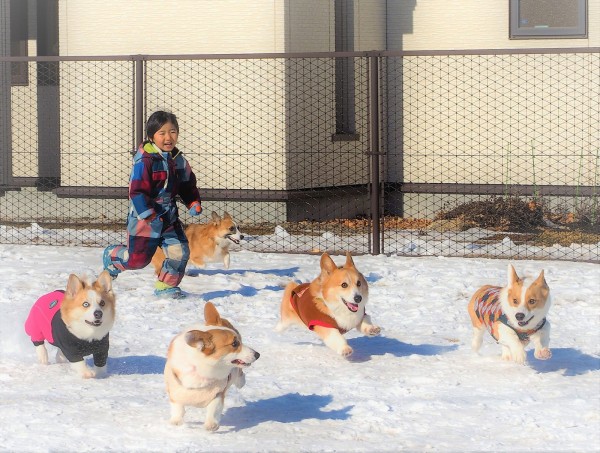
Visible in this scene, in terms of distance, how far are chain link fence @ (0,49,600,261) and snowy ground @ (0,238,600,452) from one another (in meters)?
3.73

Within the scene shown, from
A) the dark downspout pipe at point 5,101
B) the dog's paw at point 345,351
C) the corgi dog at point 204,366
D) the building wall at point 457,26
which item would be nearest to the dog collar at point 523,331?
the dog's paw at point 345,351

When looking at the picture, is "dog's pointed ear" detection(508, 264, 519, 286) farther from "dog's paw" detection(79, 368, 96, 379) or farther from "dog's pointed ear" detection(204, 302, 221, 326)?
"dog's paw" detection(79, 368, 96, 379)

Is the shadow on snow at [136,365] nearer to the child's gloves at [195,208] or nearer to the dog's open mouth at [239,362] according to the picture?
the dog's open mouth at [239,362]

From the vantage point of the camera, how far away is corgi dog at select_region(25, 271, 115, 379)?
20.9 feet

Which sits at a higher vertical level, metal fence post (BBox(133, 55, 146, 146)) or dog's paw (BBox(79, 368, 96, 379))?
metal fence post (BBox(133, 55, 146, 146))

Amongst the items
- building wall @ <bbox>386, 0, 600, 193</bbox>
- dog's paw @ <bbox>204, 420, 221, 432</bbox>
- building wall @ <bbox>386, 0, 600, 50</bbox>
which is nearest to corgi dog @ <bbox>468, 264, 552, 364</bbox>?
dog's paw @ <bbox>204, 420, 221, 432</bbox>

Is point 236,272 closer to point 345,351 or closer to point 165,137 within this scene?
point 165,137

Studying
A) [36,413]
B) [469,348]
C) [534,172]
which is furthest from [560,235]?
[36,413]

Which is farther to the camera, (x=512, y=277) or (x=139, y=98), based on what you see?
(x=139, y=98)

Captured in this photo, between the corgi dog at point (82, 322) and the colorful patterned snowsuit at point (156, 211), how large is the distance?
81.2 inches

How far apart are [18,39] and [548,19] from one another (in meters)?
7.49

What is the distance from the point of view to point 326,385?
6.43 meters

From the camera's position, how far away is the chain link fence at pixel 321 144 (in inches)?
539

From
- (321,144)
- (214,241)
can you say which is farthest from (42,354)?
(321,144)
